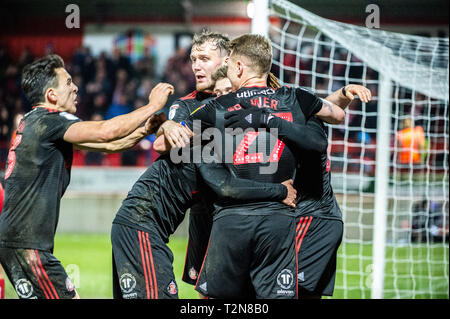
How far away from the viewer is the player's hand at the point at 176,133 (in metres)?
3.64

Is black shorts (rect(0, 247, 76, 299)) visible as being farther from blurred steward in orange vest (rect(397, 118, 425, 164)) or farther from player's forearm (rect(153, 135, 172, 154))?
blurred steward in orange vest (rect(397, 118, 425, 164))

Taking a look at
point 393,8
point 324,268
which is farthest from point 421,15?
point 324,268

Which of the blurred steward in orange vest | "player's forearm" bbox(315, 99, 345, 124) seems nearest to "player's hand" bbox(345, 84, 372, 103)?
"player's forearm" bbox(315, 99, 345, 124)

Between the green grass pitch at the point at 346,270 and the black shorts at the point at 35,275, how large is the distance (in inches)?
73.5

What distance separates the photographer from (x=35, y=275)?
3.55 m

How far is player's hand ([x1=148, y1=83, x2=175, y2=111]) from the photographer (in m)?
3.74

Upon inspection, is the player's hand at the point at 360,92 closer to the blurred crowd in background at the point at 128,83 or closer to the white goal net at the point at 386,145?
the white goal net at the point at 386,145

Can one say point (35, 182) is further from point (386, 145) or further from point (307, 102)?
point (386, 145)

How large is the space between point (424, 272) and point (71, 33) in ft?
47.2

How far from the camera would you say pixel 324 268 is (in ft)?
14.3

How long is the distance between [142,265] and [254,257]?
2.51 feet

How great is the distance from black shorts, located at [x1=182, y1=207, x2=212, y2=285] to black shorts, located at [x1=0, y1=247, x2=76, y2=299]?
3.60 ft
